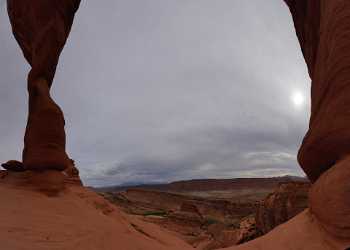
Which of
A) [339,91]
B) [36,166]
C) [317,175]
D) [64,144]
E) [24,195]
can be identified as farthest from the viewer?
[64,144]

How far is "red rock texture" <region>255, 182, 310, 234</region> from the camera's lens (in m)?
10.1

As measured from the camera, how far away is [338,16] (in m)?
4.46

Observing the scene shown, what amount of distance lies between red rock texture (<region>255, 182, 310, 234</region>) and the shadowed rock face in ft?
23.7

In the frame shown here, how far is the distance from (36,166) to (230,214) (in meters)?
34.9

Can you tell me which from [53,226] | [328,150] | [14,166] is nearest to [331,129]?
[328,150]

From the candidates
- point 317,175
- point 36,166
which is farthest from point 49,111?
point 317,175

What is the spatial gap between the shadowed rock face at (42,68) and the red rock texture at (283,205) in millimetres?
7222

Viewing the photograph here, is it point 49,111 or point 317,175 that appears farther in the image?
point 49,111

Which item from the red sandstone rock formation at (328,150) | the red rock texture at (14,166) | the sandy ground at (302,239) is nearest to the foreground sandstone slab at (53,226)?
the red rock texture at (14,166)

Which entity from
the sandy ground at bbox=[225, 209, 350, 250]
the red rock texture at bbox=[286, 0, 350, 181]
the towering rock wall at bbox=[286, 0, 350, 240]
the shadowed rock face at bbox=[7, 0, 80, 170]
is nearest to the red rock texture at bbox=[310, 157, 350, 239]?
the towering rock wall at bbox=[286, 0, 350, 240]

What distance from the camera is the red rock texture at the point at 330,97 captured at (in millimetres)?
4141

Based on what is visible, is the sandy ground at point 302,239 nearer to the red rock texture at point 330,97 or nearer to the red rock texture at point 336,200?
the red rock texture at point 336,200

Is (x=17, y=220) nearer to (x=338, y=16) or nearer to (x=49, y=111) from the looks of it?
(x=49, y=111)

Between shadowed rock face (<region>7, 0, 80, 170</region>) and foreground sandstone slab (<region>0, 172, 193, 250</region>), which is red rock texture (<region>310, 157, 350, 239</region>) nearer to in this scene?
foreground sandstone slab (<region>0, 172, 193, 250</region>)
